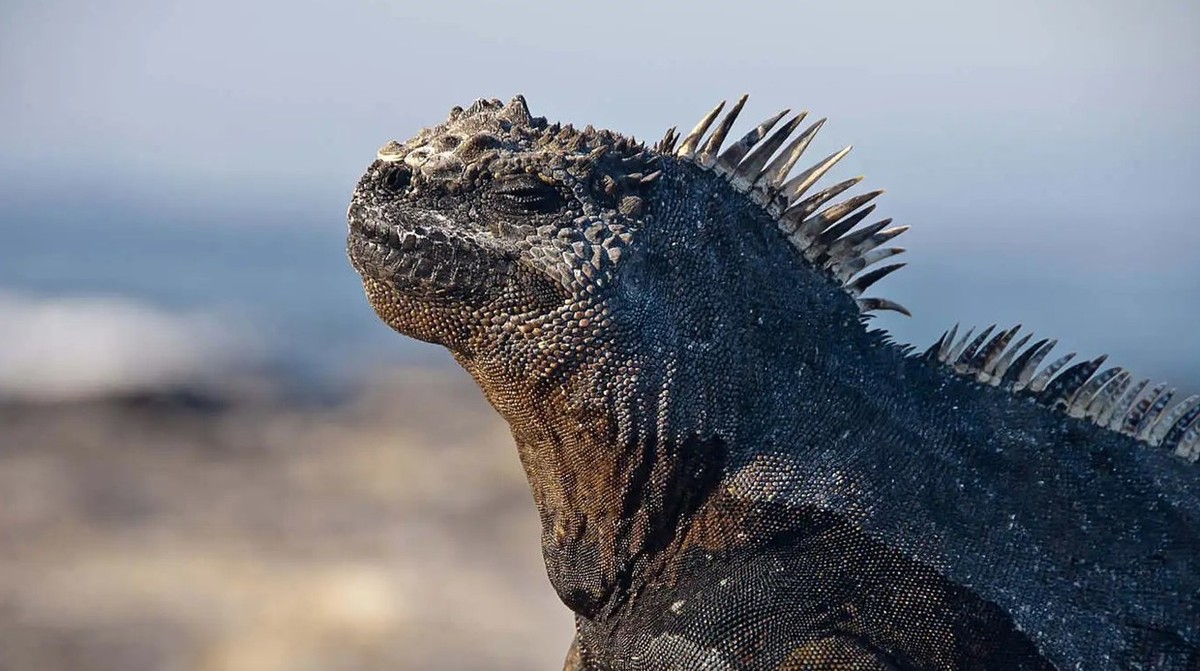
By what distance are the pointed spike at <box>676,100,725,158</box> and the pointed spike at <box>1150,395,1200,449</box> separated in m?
1.37

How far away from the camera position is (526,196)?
2.86 metres

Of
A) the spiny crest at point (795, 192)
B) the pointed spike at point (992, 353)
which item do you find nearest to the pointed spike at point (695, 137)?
the spiny crest at point (795, 192)

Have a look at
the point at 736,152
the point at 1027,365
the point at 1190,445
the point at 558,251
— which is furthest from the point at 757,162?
the point at 1190,445

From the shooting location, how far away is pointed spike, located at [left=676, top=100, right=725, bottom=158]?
10.1 ft

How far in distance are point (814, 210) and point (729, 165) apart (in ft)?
0.81

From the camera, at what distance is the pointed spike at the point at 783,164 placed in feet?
10.2

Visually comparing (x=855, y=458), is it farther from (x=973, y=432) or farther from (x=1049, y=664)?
(x=1049, y=664)

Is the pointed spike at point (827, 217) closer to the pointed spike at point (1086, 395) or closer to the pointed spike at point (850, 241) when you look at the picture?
the pointed spike at point (850, 241)

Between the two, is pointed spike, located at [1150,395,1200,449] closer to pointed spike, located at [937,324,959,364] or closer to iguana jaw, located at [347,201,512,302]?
pointed spike, located at [937,324,959,364]

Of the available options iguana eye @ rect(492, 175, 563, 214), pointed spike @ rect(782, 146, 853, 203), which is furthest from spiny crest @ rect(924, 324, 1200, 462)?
iguana eye @ rect(492, 175, 563, 214)

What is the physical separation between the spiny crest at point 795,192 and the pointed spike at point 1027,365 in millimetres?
349

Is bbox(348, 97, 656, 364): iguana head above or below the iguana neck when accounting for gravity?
above

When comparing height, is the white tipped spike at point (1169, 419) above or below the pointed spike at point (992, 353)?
below

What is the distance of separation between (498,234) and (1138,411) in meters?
1.69
